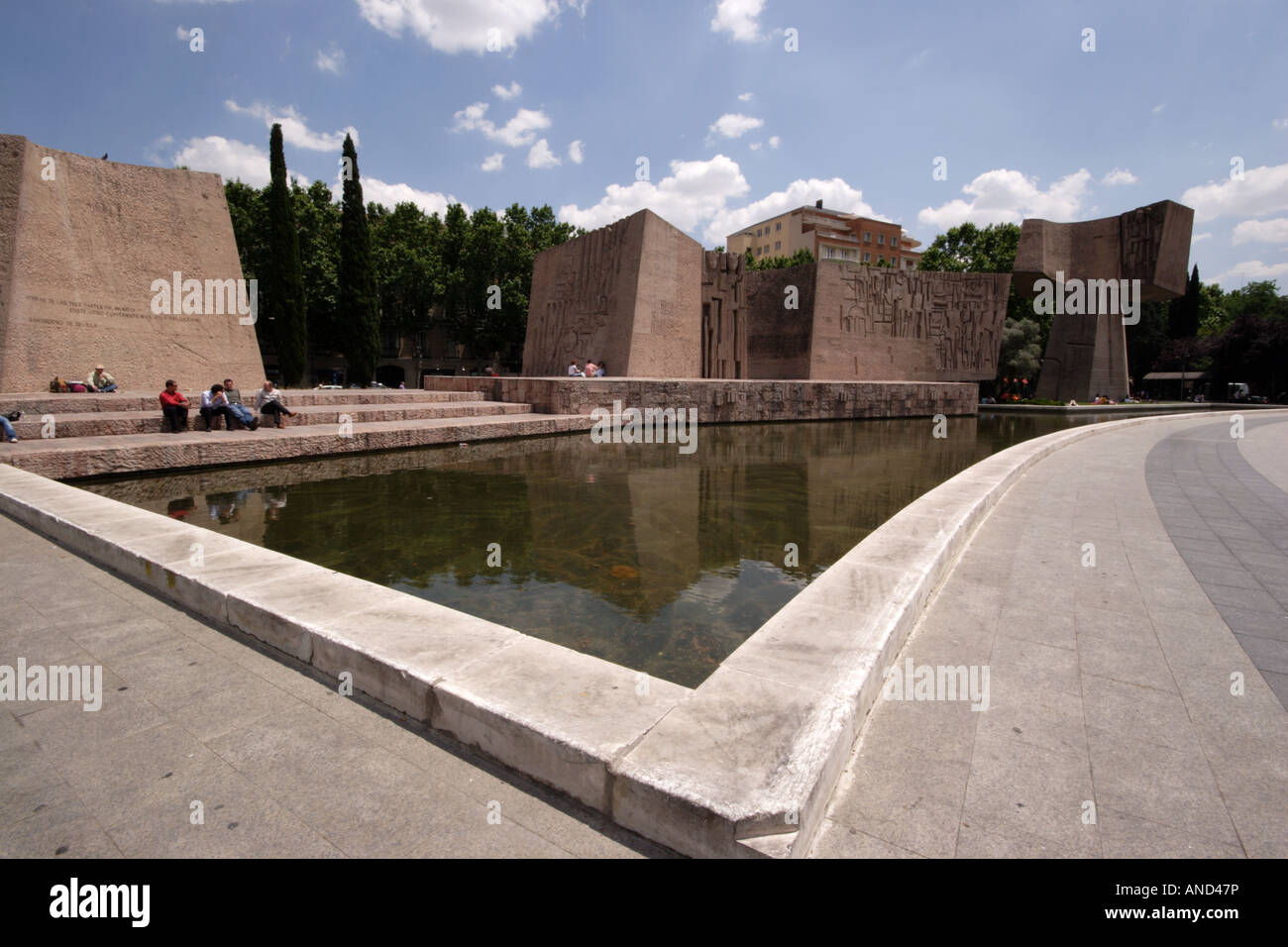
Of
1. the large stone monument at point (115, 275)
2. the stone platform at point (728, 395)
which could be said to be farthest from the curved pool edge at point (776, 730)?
the large stone monument at point (115, 275)

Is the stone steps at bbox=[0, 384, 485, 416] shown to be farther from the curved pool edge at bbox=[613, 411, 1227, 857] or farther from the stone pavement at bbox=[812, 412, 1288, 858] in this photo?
the stone pavement at bbox=[812, 412, 1288, 858]

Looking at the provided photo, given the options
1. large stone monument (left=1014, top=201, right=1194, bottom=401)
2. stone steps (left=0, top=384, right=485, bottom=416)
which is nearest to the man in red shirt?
stone steps (left=0, top=384, right=485, bottom=416)

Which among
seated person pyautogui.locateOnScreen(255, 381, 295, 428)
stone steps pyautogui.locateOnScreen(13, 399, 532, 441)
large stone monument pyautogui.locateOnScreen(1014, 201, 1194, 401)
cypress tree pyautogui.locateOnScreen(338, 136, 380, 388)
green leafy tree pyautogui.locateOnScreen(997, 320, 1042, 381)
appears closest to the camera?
stone steps pyautogui.locateOnScreen(13, 399, 532, 441)

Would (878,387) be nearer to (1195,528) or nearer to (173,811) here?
(1195,528)

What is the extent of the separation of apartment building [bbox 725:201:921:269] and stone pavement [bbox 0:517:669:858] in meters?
55.7

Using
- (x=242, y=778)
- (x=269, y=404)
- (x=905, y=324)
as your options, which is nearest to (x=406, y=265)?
(x=905, y=324)

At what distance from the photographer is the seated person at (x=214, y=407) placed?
356 inches

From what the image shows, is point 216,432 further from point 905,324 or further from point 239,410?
point 905,324

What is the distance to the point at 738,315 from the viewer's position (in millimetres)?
18578

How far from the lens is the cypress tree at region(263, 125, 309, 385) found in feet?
73.6

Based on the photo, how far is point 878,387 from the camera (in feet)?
61.1

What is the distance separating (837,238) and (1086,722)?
59470 millimetres

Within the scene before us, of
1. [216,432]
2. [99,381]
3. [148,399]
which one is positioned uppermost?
[99,381]

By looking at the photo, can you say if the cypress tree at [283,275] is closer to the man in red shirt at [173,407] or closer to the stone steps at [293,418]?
the stone steps at [293,418]
